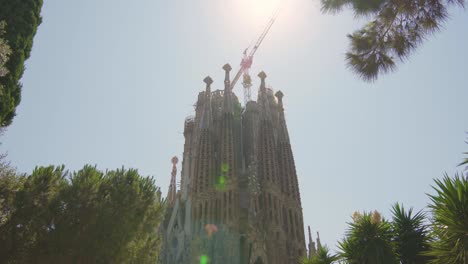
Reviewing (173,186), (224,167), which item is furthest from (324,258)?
(173,186)

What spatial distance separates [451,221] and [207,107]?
41.0 m

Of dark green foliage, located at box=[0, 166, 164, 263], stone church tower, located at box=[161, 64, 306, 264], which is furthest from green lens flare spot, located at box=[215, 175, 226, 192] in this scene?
dark green foliage, located at box=[0, 166, 164, 263]

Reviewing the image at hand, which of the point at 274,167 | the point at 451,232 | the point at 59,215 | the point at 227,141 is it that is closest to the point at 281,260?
the point at 274,167

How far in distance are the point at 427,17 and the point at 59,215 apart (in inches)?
496

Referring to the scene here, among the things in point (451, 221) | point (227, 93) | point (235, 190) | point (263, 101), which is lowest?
point (451, 221)

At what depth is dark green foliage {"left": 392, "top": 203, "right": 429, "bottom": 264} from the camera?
1277 centimetres

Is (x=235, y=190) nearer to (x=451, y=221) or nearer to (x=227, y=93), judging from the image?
(x=227, y=93)

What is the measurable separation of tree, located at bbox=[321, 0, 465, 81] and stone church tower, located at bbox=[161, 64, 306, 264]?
28139 mm

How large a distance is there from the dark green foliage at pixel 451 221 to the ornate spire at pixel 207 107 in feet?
125

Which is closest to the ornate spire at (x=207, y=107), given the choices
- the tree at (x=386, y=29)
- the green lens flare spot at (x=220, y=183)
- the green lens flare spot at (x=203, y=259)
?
the green lens flare spot at (x=220, y=183)

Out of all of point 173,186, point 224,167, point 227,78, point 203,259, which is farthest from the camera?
point 173,186

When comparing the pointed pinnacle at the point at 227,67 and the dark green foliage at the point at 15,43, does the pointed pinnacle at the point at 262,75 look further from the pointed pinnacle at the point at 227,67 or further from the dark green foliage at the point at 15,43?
the dark green foliage at the point at 15,43

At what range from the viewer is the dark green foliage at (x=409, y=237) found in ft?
41.9

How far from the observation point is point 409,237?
13.1 metres
